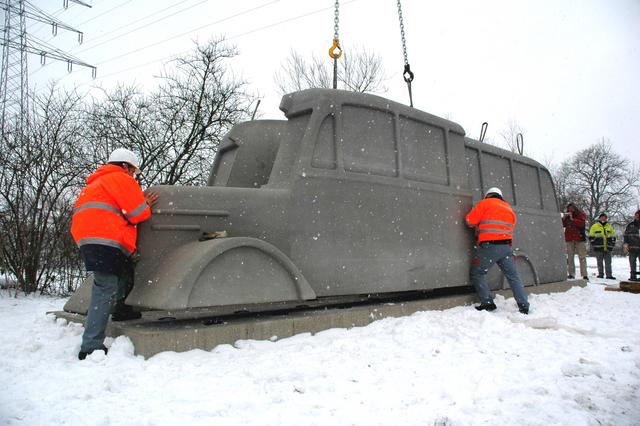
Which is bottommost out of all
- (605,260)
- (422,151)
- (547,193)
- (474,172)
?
(605,260)

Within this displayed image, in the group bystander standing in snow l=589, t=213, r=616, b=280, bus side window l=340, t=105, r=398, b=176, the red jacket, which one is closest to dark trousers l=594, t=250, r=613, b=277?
bystander standing in snow l=589, t=213, r=616, b=280

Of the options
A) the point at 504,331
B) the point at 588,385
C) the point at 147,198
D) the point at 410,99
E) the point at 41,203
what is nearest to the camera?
the point at 588,385

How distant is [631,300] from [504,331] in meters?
4.72

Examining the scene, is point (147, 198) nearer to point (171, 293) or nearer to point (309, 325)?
point (171, 293)

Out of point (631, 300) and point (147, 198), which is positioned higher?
point (147, 198)

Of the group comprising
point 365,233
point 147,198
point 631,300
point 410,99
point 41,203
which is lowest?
point 631,300

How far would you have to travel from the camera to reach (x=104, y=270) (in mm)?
3928

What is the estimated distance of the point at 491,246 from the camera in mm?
6457

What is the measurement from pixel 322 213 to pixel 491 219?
8.85ft

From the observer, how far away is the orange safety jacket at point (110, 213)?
3938 mm

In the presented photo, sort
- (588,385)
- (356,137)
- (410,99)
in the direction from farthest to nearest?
(410,99) < (356,137) < (588,385)

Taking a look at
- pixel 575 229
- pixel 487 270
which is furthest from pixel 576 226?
pixel 487 270

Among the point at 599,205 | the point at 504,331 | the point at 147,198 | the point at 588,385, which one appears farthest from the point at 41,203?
the point at 599,205

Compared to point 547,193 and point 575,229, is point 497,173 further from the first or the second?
point 575,229
